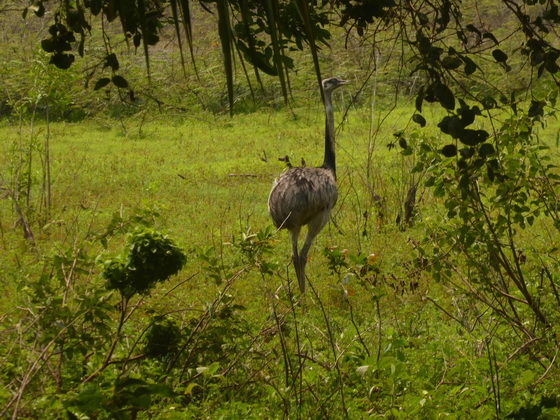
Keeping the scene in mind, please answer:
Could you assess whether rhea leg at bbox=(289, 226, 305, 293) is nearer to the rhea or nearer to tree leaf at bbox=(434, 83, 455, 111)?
the rhea

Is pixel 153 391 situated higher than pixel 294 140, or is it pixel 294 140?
pixel 153 391

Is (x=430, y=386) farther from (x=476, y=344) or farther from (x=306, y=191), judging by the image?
(x=306, y=191)

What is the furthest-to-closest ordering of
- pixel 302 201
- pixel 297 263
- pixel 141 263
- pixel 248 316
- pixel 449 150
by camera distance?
pixel 297 263, pixel 302 201, pixel 248 316, pixel 141 263, pixel 449 150

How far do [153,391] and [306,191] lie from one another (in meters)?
4.38

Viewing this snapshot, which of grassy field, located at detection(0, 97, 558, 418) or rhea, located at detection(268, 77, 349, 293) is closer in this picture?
grassy field, located at detection(0, 97, 558, 418)

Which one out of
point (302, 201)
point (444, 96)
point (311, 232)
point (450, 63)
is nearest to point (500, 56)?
point (450, 63)

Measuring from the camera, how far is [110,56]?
2197mm

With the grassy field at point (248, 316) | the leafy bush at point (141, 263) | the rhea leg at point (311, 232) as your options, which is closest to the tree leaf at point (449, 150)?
the grassy field at point (248, 316)

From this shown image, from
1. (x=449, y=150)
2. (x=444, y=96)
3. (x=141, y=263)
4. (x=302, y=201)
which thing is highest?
(x=444, y=96)

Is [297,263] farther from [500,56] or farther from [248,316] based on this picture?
[500,56]

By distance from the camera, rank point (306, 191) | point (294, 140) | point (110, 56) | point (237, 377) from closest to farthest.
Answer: point (110, 56) → point (237, 377) → point (306, 191) → point (294, 140)

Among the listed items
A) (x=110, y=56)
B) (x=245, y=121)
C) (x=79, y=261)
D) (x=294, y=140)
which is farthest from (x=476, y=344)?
(x=245, y=121)

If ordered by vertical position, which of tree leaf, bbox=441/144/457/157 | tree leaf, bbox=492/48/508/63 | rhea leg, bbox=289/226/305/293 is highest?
tree leaf, bbox=492/48/508/63

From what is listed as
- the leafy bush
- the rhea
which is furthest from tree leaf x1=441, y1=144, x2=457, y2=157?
the rhea
